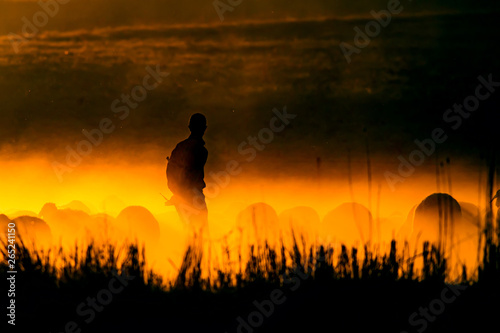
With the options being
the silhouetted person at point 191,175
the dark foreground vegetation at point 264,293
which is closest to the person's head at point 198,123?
the silhouetted person at point 191,175

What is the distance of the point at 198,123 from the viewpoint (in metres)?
11.2

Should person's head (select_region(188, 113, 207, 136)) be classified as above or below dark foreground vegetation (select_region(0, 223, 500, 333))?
above

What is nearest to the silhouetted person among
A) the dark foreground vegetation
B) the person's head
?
the person's head

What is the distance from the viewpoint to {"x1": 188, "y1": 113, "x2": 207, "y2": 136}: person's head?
36.5 feet

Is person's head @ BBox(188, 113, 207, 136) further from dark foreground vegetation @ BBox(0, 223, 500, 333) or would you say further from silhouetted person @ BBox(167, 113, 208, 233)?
dark foreground vegetation @ BBox(0, 223, 500, 333)

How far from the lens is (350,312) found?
25.3ft

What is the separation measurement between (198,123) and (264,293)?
11.3ft

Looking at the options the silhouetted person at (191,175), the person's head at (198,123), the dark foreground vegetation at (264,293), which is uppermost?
the person's head at (198,123)

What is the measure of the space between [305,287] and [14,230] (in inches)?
131

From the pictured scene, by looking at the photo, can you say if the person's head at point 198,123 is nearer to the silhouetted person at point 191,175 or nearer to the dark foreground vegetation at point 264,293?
the silhouetted person at point 191,175

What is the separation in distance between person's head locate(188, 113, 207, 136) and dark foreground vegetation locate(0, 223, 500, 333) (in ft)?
8.44

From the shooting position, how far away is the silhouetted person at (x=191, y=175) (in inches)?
440

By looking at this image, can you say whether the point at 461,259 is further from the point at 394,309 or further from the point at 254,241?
the point at 254,241

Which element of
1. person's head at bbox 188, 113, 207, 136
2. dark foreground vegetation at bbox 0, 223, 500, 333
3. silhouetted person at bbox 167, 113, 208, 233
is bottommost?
dark foreground vegetation at bbox 0, 223, 500, 333
